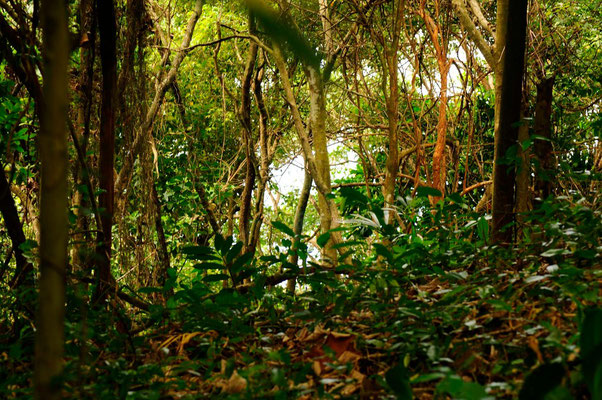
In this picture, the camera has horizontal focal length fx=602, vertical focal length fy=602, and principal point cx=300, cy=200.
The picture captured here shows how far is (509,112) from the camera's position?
Answer: 2.13 metres

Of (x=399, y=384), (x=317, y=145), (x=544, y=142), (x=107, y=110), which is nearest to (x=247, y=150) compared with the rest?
(x=317, y=145)

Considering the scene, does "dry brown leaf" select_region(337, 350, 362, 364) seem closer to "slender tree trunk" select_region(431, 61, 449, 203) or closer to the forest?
the forest

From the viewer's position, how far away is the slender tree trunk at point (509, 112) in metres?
2.08

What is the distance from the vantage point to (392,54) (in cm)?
403

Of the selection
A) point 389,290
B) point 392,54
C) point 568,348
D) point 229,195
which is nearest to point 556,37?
point 392,54

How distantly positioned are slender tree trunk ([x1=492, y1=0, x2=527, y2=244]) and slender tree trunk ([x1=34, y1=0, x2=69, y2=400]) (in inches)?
62.0

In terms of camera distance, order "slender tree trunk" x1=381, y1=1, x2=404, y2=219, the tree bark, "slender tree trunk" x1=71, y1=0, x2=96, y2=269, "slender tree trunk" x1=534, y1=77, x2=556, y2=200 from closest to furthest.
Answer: "slender tree trunk" x1=534, y1=77, x2=556, y2=200 → "slender tree trunk" x1=71, y1=0, x2=96, y2=269 → the tree bark → "slender tree trunk" x1=381, y1=1, x2=404, y2=219

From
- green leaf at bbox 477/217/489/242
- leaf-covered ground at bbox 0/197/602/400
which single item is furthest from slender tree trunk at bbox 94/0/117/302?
green leaf at bbox 477/217/489/242

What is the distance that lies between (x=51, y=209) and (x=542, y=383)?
77 centimetres

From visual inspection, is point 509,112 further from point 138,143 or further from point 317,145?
point 317,145

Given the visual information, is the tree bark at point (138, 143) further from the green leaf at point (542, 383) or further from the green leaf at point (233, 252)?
the green leaf at point (542, 383)

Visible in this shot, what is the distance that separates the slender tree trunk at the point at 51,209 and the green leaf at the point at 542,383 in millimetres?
692

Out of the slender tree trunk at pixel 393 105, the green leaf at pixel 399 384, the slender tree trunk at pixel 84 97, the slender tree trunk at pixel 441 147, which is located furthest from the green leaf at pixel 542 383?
the slender tree trunk at pixel 441 147

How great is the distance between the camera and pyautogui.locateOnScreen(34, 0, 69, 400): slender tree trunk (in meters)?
0.85
